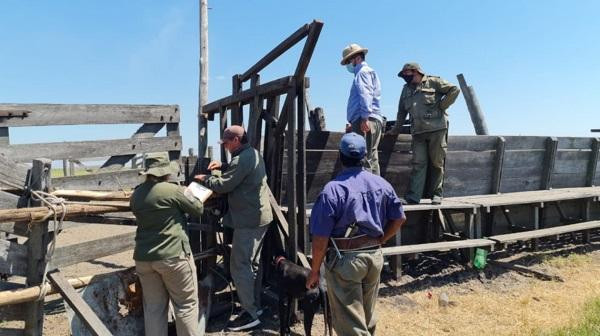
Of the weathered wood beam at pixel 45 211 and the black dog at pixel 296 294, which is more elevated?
the weathered wood beam at pixel 45 211

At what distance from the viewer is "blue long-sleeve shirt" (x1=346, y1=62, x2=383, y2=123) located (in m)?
5.75

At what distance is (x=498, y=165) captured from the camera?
8320mm

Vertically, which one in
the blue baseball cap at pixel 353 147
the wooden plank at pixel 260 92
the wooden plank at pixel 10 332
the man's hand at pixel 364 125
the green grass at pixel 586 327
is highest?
the wooden plank at pixel 260 92

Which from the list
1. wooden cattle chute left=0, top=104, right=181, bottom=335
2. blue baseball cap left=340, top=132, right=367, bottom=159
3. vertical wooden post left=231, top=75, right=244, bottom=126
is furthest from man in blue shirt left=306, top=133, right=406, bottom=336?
vertical wooden post left=231, top=75, right=244, bottom=126

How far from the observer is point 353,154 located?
389 centimetres

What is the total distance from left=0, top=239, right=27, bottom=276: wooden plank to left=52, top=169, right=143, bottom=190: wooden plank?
2.03 metres

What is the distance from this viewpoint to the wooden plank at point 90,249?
170 inches

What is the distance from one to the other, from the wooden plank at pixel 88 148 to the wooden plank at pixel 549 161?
685 cm

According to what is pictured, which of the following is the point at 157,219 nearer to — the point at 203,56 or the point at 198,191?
the point at 198,191

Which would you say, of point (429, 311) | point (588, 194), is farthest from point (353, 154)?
point (588, 194)

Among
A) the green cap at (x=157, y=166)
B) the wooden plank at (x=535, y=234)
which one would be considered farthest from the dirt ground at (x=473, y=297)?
the green cap at (x=157, y=166)

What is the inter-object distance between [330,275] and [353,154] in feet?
3.38

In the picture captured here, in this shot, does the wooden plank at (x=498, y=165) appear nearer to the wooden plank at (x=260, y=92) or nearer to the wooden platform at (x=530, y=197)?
the wooden platform at (x=530, y=197)

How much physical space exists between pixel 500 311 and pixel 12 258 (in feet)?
18.2
